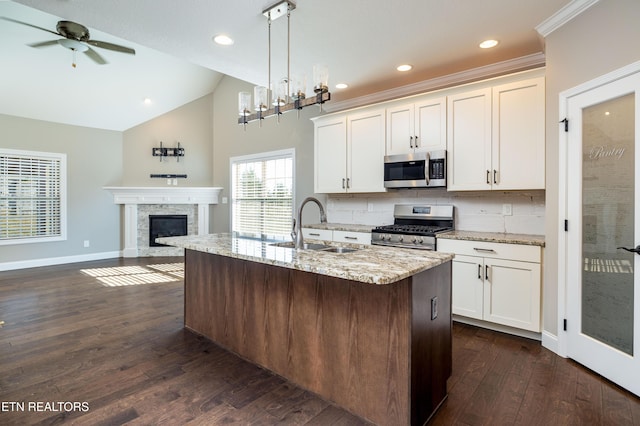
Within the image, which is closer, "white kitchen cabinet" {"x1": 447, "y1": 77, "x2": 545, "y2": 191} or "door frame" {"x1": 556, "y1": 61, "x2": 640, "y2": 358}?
"door frame" {"x1": 556, "y1": 61, "x2": 640, "y2": 358}

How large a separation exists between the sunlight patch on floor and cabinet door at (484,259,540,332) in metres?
4.24

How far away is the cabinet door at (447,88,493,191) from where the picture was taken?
10.4 feet

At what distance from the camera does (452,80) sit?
3738mm

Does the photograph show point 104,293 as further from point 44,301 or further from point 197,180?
point 197,180

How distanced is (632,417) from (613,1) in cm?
254

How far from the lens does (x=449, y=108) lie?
3.38 m

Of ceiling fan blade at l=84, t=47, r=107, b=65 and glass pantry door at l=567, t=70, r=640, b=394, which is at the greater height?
ceiling fan blade at l=84, t=47, r=107, b=65

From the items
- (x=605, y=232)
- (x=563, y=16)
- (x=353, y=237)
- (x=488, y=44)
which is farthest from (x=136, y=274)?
(x=563, y=16)

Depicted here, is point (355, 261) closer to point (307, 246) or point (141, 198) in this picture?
point (307, 246)

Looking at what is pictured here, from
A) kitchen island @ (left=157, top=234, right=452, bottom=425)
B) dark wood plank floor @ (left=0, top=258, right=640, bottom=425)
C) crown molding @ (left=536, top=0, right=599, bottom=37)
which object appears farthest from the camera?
crown molding @ (left=536, top=0, right=599, bottom=37)

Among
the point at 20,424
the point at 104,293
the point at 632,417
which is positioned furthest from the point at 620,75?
the point at 104,293

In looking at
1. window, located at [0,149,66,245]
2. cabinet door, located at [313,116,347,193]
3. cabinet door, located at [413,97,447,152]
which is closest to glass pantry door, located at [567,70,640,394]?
cabinet door, located at [413,97,447,152]

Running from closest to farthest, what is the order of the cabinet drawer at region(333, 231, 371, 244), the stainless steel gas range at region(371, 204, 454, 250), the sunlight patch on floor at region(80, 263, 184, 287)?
the stainless steel gas range at region(371, 204, 454, 250), the cabinet drawer at region(333, 231, 371, 244), the sunlight patch on floor at region(80, 263, 184, 287)

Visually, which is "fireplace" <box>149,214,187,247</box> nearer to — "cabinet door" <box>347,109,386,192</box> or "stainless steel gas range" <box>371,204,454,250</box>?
"cabinet door" <box>347,109,386,192</box>
